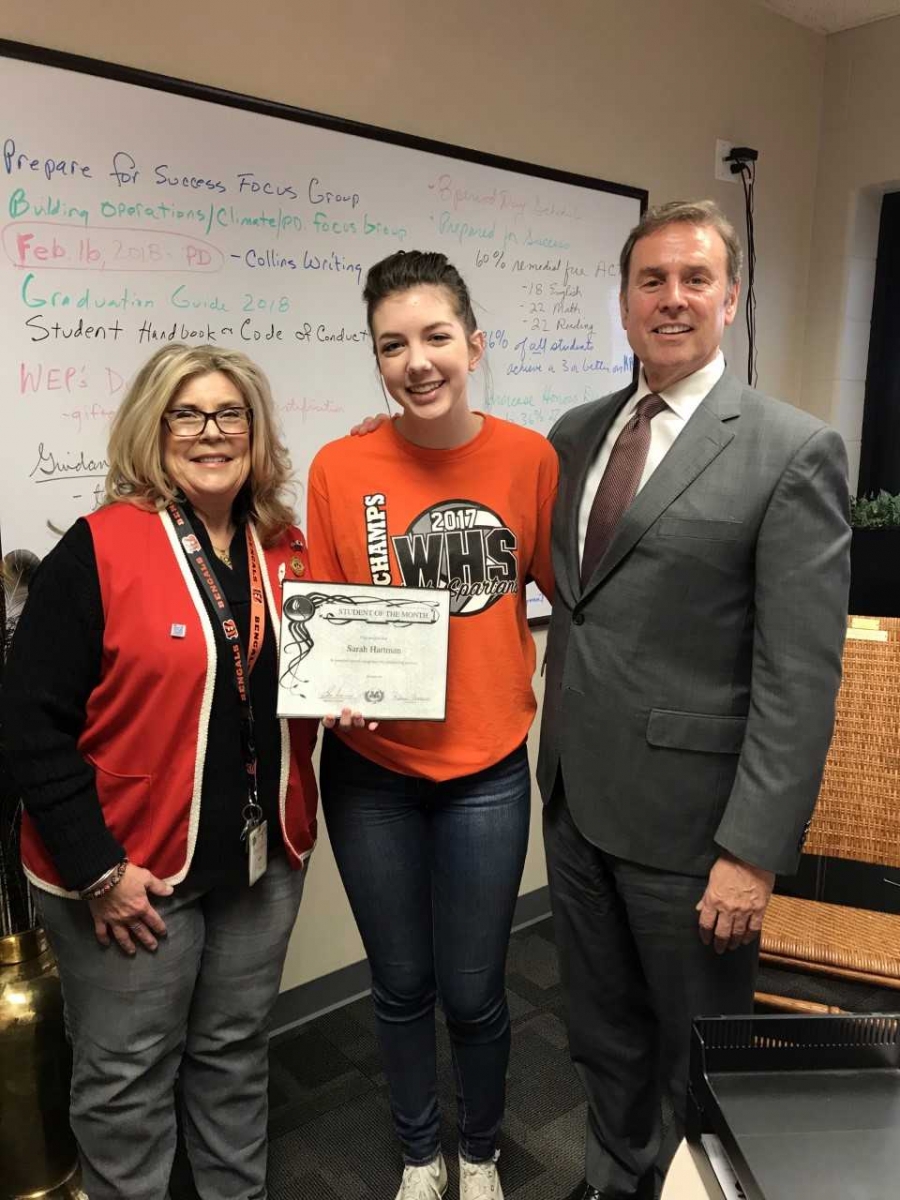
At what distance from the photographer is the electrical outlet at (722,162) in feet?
9.59

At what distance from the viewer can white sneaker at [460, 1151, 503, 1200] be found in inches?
65.3

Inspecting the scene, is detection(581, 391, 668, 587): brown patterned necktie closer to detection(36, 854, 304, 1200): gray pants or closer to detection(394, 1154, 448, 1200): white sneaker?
detection(36, 854, 304, 1200): gray pants

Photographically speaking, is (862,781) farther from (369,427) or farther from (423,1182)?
(369,427)

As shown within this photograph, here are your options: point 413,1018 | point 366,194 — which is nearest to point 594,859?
point 413,1018

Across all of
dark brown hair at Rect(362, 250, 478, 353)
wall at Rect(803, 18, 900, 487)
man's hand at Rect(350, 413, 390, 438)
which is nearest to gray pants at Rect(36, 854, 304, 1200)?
man's hand at Rect(350, 413, 390, 438)

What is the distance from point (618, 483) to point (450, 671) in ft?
1.33

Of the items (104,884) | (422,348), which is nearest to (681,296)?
(422,348)

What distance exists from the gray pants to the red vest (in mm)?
105

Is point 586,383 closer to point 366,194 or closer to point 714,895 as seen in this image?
point 366,194

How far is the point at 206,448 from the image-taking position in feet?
4.53

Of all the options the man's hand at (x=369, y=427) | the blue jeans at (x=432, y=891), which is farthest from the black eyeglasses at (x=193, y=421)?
the blue jeans at (x=432, y=891)

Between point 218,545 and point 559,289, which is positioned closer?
point 218,545

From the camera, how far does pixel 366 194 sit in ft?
7.07

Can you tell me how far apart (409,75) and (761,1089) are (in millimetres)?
2233
